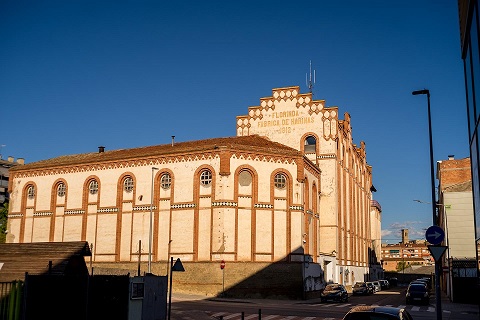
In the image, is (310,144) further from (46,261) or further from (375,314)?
(375,314)

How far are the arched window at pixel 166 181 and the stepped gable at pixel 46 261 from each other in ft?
64.4

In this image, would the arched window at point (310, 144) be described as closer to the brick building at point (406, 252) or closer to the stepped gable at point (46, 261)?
the stepped gable at point (46, 261)

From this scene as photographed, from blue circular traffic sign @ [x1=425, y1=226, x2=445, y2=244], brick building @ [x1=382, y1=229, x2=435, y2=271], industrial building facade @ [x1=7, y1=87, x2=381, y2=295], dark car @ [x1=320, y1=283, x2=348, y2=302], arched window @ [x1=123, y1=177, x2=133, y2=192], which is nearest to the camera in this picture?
blue circular traffic sign @ [x1=425, y1=226, x2=445, y2=244]

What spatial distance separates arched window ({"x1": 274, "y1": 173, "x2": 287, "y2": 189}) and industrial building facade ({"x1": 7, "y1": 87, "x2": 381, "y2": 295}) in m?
0.09

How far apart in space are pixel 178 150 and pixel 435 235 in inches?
1259

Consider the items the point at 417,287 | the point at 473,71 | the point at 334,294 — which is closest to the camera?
the point at 473,71

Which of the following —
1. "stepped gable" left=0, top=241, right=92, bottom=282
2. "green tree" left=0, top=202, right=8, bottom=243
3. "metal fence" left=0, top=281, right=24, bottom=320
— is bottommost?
"metal fence" left=0, top=281, right=24, bottom=320

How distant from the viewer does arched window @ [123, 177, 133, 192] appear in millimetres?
46719

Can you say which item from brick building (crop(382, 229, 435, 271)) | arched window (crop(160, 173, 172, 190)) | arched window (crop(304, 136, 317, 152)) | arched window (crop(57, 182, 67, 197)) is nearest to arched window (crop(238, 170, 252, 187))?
arched window (crop(160, 173, 172, 190))

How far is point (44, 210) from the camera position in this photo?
1977 inches

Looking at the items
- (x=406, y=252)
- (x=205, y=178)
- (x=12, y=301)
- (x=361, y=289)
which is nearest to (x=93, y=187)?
(x=205, y=178)

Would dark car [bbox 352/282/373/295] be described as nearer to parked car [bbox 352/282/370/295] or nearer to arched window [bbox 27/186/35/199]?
parked car [bbox 352/282/370/295]

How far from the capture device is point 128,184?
46.9 meters

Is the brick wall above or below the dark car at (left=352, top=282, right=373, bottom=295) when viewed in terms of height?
above
